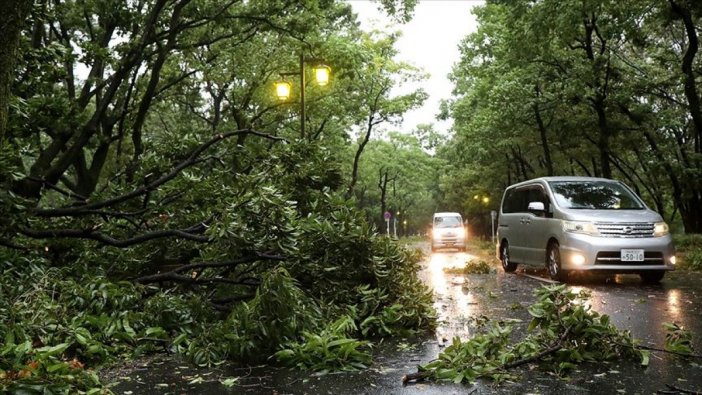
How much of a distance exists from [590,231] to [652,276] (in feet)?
5.51

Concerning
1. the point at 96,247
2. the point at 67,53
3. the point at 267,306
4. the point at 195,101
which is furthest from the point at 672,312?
the point at 195,101

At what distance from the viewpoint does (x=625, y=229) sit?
30.5ft

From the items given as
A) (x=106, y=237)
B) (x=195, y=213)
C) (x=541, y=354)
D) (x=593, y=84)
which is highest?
(x=593, y=84)

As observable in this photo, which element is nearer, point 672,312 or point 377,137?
point 672,312

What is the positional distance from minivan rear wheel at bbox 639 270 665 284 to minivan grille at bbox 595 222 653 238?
3.07 feet

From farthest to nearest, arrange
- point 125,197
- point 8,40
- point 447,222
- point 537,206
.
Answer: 1. point 447,222
2. point 537,206
3. point 125,197
4. point 8,40

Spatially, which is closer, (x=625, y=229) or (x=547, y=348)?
(x=547, y=348)

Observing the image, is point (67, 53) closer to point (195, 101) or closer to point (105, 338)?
point (105, 338)

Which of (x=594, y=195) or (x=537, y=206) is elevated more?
(x=594, y=195)

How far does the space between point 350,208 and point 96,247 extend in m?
3.22

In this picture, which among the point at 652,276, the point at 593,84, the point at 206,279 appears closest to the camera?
the point at 206,279

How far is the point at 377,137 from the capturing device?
5062 cm

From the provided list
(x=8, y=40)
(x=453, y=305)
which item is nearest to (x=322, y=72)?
(x=453, y=305)

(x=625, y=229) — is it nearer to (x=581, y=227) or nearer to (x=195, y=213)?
(x=581, y=227)
